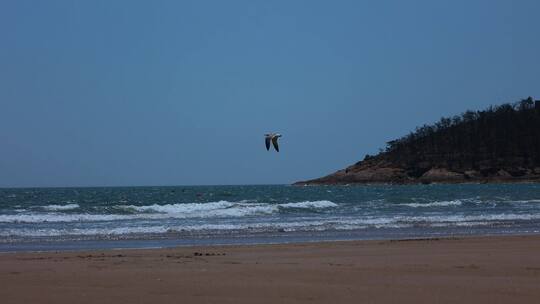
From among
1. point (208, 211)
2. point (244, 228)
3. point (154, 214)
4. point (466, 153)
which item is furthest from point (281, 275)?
point (466, 153)

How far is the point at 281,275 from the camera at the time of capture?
955cm

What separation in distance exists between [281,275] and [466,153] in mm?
115705

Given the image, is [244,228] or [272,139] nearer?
[272,139]

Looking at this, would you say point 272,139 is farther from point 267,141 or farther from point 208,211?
point 208,211

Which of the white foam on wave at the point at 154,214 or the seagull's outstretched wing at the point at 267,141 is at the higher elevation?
the seagull's outstretched wing at the point at 267,141

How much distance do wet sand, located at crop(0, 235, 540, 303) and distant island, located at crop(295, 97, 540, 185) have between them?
104 metres

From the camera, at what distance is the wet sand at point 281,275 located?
7707 mm

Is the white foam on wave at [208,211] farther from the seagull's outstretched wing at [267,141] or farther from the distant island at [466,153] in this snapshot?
the distant island at [466,153]

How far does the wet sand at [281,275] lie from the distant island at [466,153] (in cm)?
10449

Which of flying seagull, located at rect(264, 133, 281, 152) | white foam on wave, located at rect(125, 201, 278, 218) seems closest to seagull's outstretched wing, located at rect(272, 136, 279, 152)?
flying seagull, located at rect(264, 133, 281, 152)

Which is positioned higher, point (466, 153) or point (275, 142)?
point (466, 153)

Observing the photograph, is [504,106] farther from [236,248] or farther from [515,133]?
[236,248]

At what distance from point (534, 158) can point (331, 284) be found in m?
115

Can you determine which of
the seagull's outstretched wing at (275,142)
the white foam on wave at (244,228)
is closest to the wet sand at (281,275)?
the seagull's outstretched wing at (275,142)
